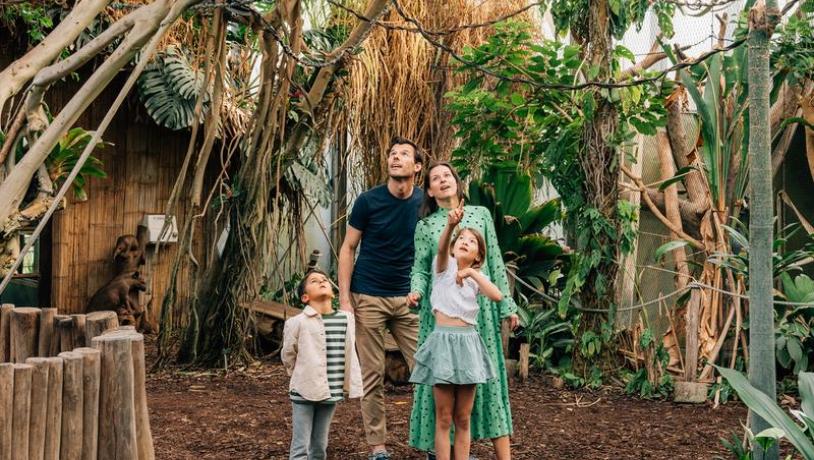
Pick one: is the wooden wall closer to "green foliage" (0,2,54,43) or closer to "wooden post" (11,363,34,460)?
"green foliage" (0,2,54,43)

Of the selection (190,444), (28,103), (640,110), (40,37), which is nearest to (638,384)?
(640,110)

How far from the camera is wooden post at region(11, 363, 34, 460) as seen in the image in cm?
356

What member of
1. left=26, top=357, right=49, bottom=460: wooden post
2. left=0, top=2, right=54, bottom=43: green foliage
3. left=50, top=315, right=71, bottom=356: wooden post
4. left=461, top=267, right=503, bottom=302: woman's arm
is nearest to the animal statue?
left=0, top=2, right=54, bottom=43: green foliage

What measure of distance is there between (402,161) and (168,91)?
4.93 metres

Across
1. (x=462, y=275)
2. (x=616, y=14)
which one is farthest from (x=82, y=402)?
(x=616, y=14)

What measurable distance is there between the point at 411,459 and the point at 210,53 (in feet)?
10.5

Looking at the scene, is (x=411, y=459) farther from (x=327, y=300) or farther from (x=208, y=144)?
(x=208, y=144)

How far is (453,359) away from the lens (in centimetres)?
492

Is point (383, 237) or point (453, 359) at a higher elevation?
point (383, 237)

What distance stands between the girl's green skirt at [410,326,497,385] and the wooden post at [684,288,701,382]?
2660mm

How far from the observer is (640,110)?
7656 mm

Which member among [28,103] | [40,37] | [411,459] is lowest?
[411,459]

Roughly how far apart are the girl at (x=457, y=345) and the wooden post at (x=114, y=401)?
4.85 ft

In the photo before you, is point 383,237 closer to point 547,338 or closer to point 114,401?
point 114,401
